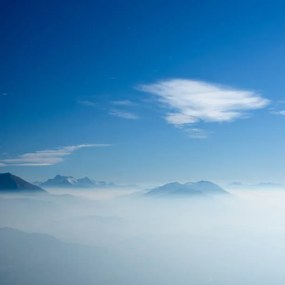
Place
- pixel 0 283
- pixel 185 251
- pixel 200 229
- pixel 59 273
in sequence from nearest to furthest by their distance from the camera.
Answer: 1. pixel 0 283
2. pixel 59 273
3. pixel 185 251
4. pixel 200 229

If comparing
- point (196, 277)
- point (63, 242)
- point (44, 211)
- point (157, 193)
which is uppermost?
point (157, 193)

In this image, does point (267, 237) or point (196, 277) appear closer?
point (196, 277)

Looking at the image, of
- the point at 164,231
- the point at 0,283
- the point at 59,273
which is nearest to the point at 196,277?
the point at 59,273

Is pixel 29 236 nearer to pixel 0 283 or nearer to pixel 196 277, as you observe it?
pixel 0 283

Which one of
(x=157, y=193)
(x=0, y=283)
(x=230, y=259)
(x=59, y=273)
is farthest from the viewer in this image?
(x=230, y=259)

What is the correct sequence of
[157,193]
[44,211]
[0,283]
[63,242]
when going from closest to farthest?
[0,283] → [44,211] → [63,242] → [157,193]

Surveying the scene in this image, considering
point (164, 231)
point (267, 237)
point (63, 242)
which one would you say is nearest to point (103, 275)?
point (63, 242)

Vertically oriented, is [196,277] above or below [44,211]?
below

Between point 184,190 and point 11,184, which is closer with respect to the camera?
point 11,184

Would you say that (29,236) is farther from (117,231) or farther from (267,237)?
(267,237)
